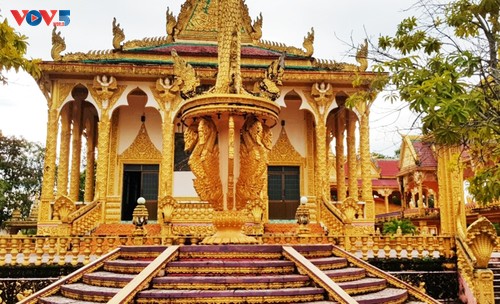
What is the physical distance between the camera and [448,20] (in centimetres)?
612

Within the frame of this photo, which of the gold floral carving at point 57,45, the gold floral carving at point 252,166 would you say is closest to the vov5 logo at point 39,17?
the gold floral carving at point 57,45

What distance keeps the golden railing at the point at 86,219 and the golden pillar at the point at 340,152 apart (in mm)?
8218

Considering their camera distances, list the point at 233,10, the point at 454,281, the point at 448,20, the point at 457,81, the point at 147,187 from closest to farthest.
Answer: the point at 457,81, the point at 448,20, the point at 233,10, the point at 454,281, the point at 147,187

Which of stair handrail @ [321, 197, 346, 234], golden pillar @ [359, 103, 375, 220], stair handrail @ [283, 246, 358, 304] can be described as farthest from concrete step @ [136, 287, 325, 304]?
golden pillar @ [359, 103, 375, 220]

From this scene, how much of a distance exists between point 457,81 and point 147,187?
1133 centimetres

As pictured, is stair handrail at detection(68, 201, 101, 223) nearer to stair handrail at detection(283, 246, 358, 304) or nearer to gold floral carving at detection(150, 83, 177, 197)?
gold floral carving at detection(150, 83, 177, 197)

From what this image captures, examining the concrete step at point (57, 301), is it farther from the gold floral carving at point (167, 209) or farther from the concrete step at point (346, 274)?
the gold floral carving at point (167, 209)

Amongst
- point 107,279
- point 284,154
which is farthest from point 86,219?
point 107,279

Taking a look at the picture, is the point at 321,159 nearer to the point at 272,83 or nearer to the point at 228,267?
the point at 272,83

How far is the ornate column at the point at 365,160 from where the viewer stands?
43.5 feet

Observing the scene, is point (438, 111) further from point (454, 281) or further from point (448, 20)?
point (454, 281)

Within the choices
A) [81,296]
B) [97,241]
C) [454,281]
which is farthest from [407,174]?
[81,296]

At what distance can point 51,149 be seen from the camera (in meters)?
12.9

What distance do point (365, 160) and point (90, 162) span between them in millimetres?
9582
